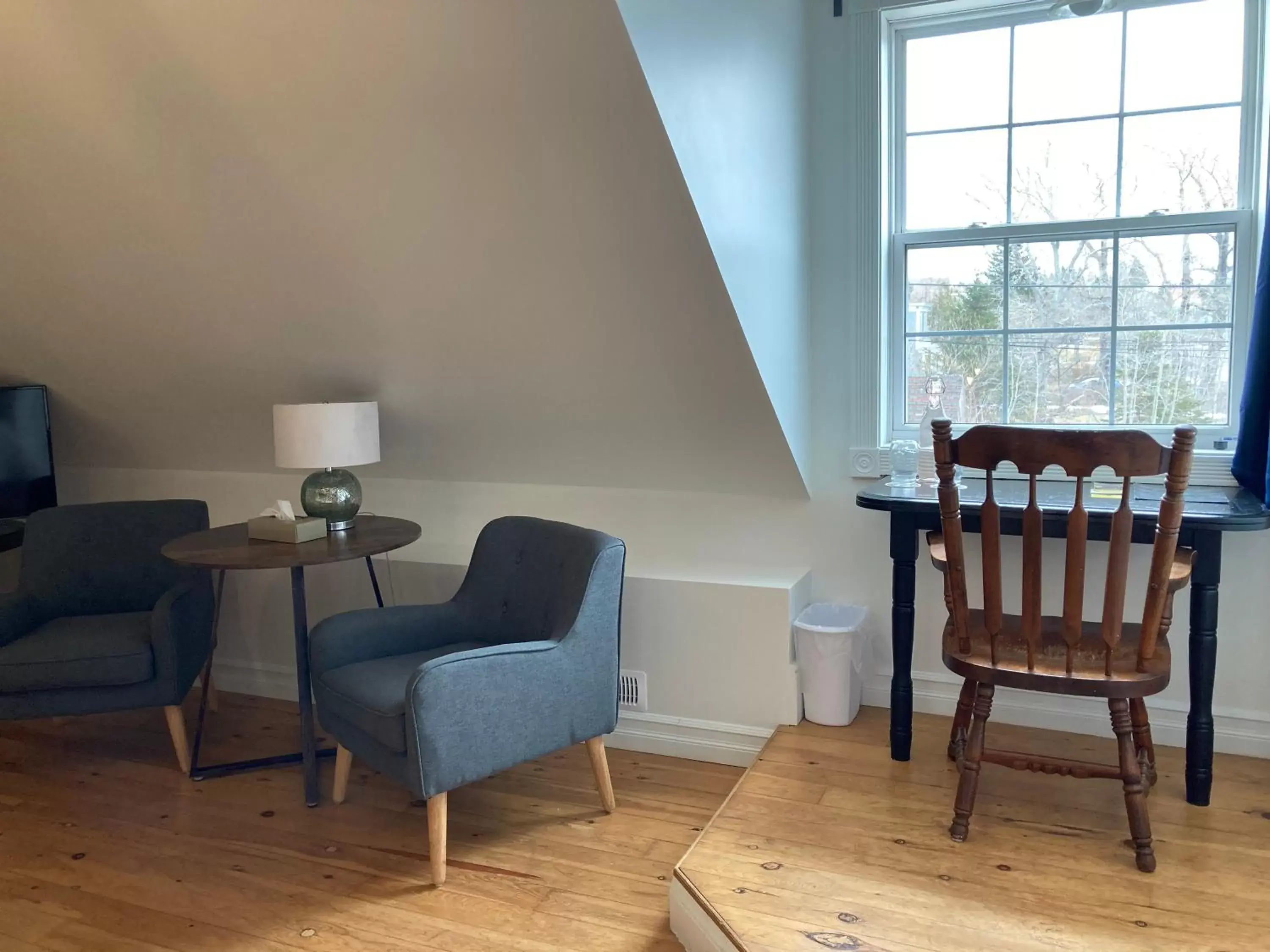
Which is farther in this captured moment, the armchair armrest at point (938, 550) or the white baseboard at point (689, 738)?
the white baseboard at point (689, 738)

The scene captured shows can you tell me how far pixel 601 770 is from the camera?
259 cm

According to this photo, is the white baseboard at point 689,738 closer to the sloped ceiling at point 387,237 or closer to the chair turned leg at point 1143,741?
the sloped ceiling at point 387,237

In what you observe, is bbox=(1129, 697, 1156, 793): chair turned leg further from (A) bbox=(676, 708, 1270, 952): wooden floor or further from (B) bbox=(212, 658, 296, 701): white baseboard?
(B) bbox=(212, 658, 296, 701): white baseboard

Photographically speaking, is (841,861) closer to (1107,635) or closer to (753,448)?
(1107,635)

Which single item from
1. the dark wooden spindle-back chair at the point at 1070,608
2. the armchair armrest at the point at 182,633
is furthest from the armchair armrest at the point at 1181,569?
the armchair armrest at the point at 182,633

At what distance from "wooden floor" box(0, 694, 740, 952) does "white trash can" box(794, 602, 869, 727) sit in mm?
333

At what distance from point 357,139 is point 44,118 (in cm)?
88

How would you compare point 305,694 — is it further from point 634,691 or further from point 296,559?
point 634,691

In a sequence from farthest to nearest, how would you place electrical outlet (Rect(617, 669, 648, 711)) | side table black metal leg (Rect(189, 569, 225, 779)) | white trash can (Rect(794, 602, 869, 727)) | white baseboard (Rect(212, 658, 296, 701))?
white baseboard (Rect(212, 658, 296, 701)), electrical outlet (Rect(617, 669, 648, 711)), side table black metal leg (Rect(189, 569, 225, 779)), white trash can (Rect(794, 602, 869, 727))

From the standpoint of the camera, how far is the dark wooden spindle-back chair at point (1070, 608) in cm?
191

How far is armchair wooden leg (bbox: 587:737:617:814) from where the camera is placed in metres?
2.59

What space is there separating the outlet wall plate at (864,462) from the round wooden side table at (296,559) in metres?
1.33

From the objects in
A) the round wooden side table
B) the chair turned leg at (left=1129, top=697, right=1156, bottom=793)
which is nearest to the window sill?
the chair turned leg at (left=1129, top=697, right=1156, bottom=793)

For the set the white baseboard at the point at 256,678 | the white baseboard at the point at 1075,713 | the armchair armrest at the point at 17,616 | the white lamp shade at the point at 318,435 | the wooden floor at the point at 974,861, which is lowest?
the white baseboard at the point at 256,678
